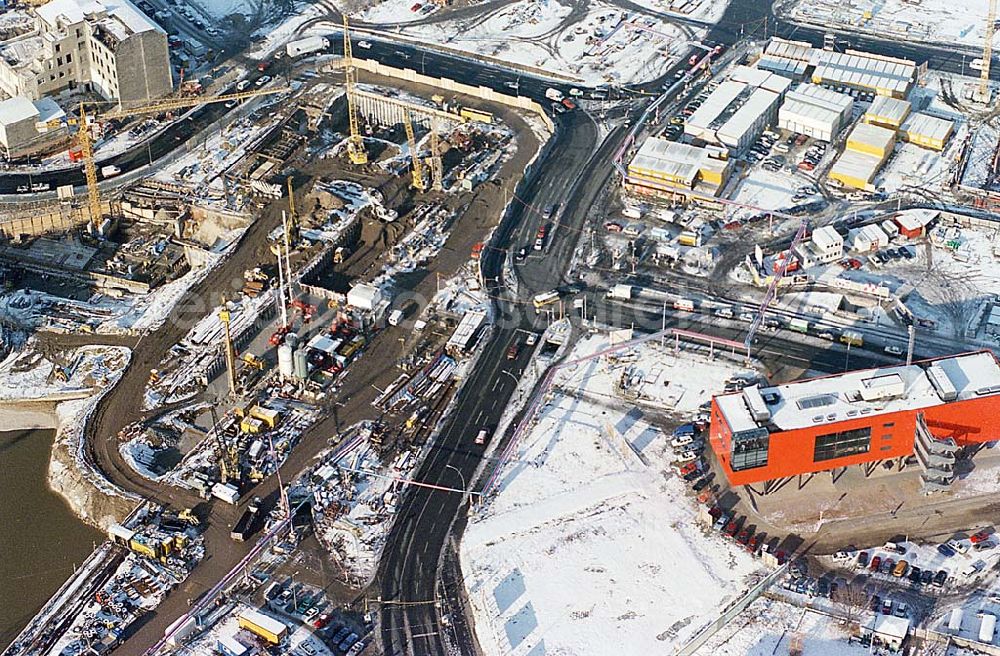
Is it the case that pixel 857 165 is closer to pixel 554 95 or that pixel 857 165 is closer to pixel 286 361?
pixel 554 95

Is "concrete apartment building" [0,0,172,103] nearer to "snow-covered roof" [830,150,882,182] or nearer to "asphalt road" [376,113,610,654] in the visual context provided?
"asphalt road" [376,113,610,654]

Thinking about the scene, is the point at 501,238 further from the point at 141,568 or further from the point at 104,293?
the point at 141,568

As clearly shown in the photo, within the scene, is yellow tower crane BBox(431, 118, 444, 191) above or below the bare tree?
above

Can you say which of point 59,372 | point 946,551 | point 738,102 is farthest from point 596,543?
point 738,102

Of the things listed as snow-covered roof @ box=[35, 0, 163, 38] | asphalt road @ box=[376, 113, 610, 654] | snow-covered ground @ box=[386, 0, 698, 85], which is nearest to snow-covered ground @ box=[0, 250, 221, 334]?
asphalt road @ box=[376, 113, 610, 654]

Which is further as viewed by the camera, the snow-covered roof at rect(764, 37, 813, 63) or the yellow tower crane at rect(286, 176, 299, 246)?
the snow-covered roof at rect(764, 37, 813, 63)

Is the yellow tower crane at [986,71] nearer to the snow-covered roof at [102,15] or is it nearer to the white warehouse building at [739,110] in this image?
the white warehouse building at [739,110]
